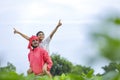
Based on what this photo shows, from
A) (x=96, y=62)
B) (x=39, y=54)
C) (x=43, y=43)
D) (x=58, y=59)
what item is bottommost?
(x=96, y=62)

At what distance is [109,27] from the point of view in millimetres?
615

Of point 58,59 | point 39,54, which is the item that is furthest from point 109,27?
point 58,59

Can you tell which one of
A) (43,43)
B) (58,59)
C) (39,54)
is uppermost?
(58,59)

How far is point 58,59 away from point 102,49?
2705 cm

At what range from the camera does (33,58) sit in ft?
17.8

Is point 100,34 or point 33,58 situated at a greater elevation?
point 33,58

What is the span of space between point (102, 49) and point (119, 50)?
4 cm

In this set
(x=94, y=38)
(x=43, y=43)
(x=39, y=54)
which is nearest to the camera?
(x=94, y=38)

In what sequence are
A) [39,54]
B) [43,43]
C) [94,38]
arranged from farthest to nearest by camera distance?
1. [43,43]
2. [39,54]
3. [94,38]

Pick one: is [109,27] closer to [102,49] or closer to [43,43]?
[102,49]

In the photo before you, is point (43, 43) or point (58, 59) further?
point (58, 59)

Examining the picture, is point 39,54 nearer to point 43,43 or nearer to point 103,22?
point 43,43

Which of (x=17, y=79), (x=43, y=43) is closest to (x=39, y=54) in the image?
(x=43, y=43)

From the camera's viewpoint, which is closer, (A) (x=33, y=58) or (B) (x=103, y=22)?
(B) (x=103, y=22)
